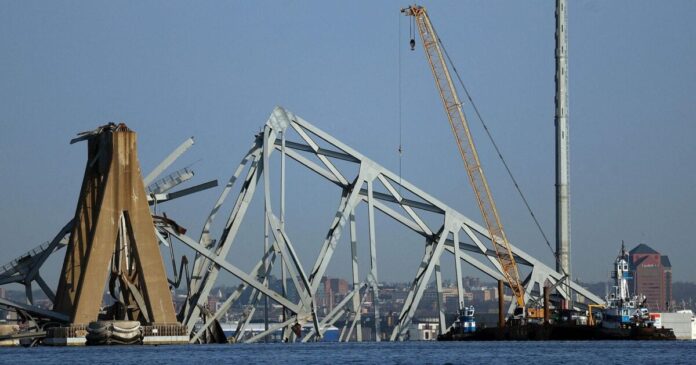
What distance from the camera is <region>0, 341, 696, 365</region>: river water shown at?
110 m

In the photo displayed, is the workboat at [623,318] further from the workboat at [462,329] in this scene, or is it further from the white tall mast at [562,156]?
the workboat at [462,329]

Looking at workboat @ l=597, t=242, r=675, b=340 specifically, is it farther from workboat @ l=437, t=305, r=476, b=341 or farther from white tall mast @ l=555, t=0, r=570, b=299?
workboat @ l=437, t=305, r=476, b=341

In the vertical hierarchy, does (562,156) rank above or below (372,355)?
above

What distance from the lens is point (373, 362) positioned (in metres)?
109

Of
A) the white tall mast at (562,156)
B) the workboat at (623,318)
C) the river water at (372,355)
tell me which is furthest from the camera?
the white tall mast at (562,156)

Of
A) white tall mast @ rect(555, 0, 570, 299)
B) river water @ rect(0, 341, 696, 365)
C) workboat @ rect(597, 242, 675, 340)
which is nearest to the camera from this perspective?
river water @ rect(0, 341, 696, 365)

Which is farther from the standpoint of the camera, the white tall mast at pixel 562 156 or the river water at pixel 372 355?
the white tall mast at pixel 562 156

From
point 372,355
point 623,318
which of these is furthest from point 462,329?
point 372,355

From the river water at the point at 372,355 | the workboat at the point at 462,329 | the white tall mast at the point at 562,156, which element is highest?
the white tall mast at the point at 562,156

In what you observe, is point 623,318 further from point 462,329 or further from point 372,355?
point 372,355

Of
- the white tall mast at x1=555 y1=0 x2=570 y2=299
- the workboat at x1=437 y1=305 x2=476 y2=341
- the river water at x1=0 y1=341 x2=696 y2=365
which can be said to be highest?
the white tall mast at x1=555 y1=0 x2=570 y2=299

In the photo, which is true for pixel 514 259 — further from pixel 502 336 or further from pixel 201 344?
pixel 201 344

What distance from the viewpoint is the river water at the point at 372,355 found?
110m

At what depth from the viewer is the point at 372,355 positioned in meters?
124
